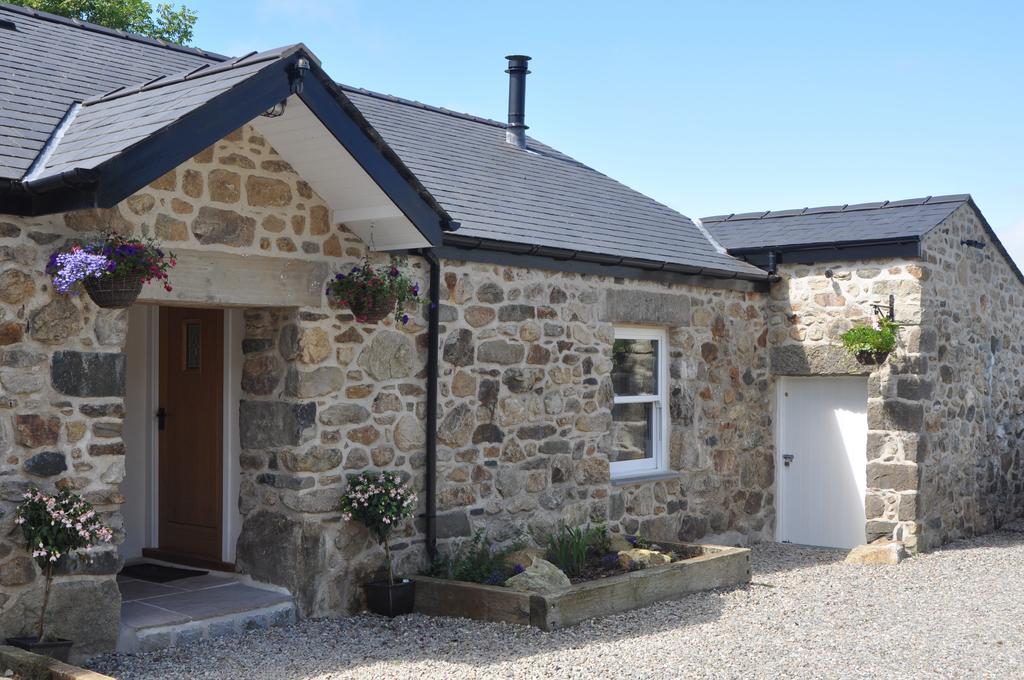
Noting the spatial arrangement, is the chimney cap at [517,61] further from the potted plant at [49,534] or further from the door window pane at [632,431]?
the potted plant at [49,534]

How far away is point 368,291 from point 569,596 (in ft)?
8.05

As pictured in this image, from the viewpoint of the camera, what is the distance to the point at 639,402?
34.0 ft

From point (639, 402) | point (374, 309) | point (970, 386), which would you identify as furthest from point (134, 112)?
point (970, 386)

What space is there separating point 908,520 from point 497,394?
4.78 meters

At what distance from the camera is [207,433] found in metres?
8.14

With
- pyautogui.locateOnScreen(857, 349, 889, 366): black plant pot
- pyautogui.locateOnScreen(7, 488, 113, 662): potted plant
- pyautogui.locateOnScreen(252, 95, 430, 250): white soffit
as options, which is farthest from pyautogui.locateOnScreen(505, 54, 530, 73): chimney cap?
pyautogui.locateOnScreen(7, 488, 113, 662): potted plant

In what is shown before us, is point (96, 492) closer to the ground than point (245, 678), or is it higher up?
higher up

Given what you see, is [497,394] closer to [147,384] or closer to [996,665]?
[147,384]

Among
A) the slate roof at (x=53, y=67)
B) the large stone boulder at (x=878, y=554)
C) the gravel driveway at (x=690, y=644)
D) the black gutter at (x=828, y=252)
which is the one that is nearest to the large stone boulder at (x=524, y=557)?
the gravel driveway at (x=690, y=644)

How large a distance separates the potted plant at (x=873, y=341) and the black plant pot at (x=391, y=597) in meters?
5.40

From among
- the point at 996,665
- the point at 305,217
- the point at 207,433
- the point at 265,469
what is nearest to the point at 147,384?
the point at 207,433

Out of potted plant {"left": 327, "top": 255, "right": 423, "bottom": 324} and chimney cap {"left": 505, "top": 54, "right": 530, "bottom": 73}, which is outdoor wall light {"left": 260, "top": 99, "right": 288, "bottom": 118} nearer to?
potted plant {"left": 327, "top": 255, "right": 423, "bottom": 324}

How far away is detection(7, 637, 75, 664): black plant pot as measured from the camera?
226 inches

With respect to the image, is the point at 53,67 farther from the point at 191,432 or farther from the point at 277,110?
the point at 191,432
